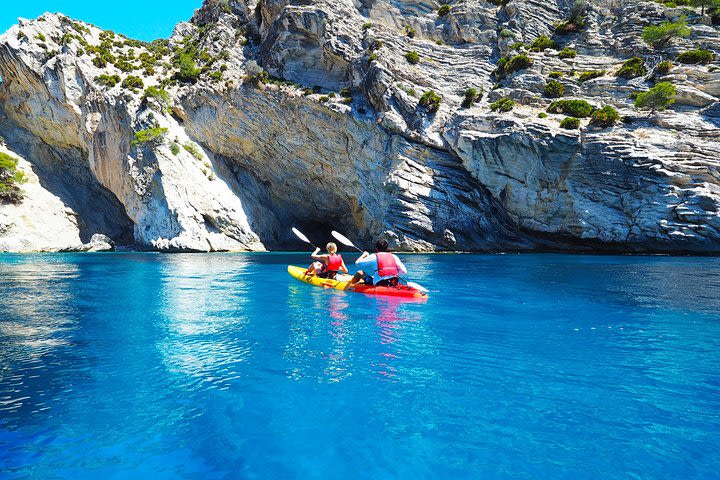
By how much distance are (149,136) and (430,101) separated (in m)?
29.2

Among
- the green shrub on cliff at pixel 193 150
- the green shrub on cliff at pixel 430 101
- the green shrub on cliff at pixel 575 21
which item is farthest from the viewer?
the green shrub on cliff at pixel 193 150

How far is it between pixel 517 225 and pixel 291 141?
24639mm

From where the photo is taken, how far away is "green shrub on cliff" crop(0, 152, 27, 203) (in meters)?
44.6

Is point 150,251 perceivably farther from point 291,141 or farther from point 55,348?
point 55,348

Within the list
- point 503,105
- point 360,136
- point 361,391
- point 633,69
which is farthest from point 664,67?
point 361,391

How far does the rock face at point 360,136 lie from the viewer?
3294 cm

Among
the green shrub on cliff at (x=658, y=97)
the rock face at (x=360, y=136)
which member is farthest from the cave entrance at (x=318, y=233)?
the green shrub on cliff at (x=658, y=97)

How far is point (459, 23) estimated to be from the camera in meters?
45.1

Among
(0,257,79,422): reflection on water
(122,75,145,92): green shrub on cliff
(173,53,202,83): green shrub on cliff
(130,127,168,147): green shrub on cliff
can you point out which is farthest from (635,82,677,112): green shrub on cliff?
(122,75,145,92): green shrub on cliff

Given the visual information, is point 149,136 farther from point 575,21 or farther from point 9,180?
point 575,21

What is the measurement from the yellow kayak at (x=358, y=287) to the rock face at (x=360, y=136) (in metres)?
20.9

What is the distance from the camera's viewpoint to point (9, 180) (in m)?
45.3

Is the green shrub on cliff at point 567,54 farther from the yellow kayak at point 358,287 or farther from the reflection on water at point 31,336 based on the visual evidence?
the reflection on water at point 31,336

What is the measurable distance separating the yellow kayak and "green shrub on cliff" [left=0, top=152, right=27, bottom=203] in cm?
4555
